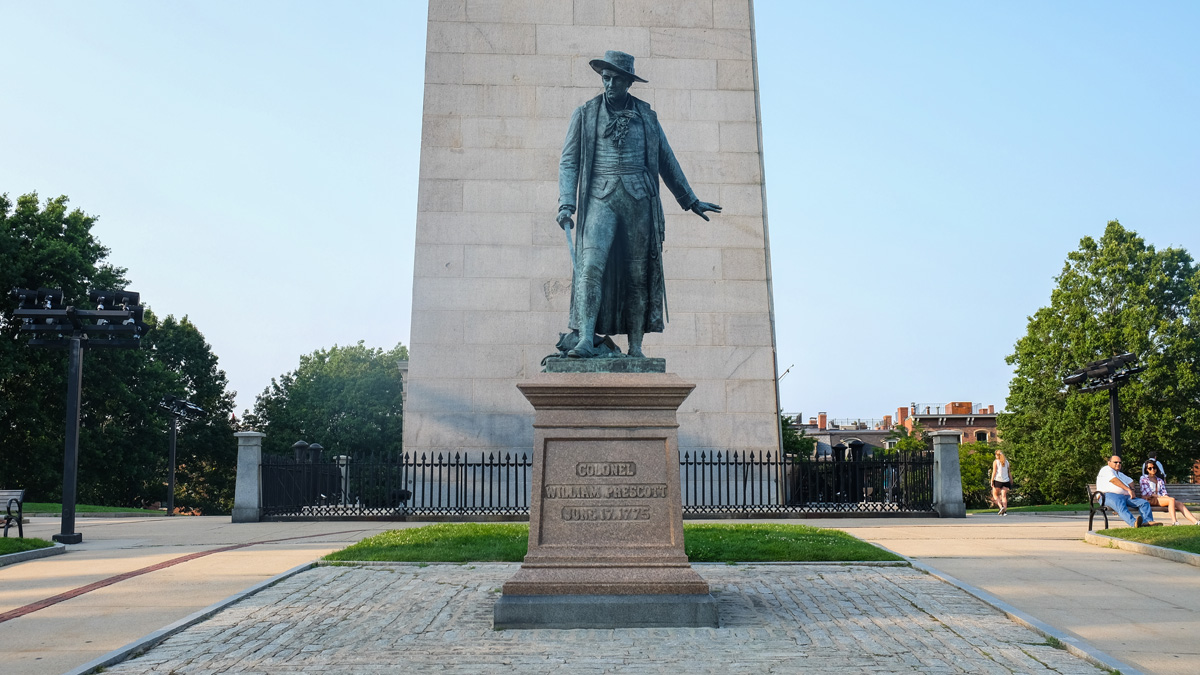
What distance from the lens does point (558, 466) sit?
7309mm

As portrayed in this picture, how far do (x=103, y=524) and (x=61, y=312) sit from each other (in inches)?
244

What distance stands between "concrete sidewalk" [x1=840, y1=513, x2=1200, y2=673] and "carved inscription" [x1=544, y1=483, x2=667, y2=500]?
3203 millimetres

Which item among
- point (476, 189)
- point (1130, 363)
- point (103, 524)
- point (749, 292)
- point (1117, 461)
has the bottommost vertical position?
point (103, 524)

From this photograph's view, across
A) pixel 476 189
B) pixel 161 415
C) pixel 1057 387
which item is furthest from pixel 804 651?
pixel 161 415

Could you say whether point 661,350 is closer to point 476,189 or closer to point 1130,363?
point 476,189

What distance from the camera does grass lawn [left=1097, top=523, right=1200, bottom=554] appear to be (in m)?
11.3

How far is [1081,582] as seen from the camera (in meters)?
9.40

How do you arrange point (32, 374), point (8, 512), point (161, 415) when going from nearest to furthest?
point (8, 512)
point (32, 374)
point (161, 415)

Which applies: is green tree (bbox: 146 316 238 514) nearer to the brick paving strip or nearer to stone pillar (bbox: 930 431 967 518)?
the brick paving strip

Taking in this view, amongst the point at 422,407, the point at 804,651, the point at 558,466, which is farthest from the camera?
the point at 422,407

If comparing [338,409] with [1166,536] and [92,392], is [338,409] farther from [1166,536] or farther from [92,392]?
[1166,536]

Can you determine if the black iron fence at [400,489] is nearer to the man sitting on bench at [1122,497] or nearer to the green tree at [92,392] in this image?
the man sitting on bench at [1122,497]

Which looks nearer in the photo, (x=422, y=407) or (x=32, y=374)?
(x=422, y=407)

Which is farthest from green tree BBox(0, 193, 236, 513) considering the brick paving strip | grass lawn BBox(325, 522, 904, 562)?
grass lawn BBox(325, 522, 904, 562)
